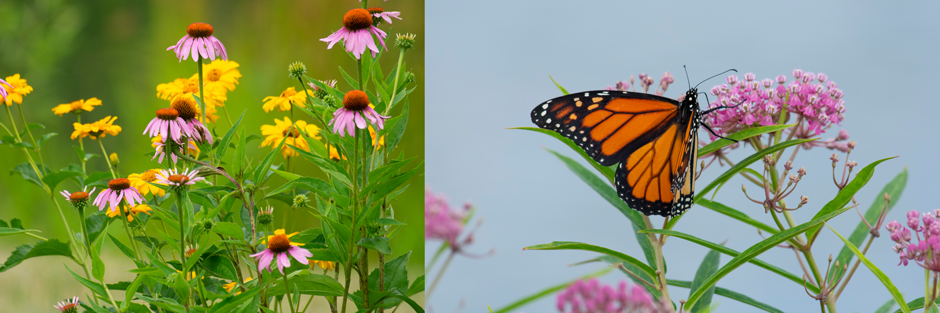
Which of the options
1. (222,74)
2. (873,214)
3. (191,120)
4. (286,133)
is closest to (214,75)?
(222,74)

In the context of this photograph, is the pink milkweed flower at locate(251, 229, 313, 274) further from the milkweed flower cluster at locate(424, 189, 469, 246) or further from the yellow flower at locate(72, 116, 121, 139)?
the yellow flower at locate(72, 116, 121, 139)

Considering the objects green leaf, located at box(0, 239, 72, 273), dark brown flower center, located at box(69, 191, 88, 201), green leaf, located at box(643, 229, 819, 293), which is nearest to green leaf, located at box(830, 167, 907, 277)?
green leaf, located at box(643, 229, 819, 293)

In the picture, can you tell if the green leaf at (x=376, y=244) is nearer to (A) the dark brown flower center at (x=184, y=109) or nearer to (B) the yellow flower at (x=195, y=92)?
(A) the dark brown flower center at (x=184, y=109)

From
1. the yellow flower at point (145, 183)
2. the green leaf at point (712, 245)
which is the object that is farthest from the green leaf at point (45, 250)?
the green leaf at point (712, 245)

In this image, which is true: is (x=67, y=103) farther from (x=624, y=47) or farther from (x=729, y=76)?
(x=729, y=76)

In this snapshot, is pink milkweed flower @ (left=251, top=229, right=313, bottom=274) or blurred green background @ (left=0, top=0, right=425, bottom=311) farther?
blurred green background @ (left=0, top=0, right=425, bottom=311)
